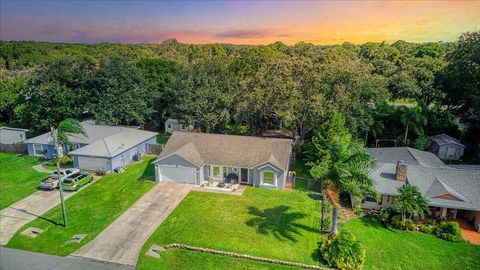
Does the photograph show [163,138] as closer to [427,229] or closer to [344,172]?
[344,172]

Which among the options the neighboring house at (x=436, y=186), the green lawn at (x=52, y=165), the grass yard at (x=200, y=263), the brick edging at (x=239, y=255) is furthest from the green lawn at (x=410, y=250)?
the green lawn at (x=52, y=165)

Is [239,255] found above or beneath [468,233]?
above

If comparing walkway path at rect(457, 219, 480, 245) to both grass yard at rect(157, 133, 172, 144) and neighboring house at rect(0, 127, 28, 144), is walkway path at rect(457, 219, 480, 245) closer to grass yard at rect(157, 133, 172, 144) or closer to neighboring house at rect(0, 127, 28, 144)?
grass yard at rect(157, 133, 172, 144)

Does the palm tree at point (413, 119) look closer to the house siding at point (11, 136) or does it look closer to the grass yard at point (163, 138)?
the grass yard at point (163, 138)

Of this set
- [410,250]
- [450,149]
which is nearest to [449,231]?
[410,250]

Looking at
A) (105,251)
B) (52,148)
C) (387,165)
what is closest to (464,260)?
(387,165)

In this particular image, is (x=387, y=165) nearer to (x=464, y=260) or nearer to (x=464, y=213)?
(x=464, y=213)

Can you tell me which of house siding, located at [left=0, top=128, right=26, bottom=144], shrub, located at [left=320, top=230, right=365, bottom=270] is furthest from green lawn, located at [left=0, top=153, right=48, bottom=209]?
shrub, located at [left=320, top=230, right=365, bottom=270]

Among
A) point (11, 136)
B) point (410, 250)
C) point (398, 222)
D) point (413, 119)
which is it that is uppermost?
point (413, 119)
